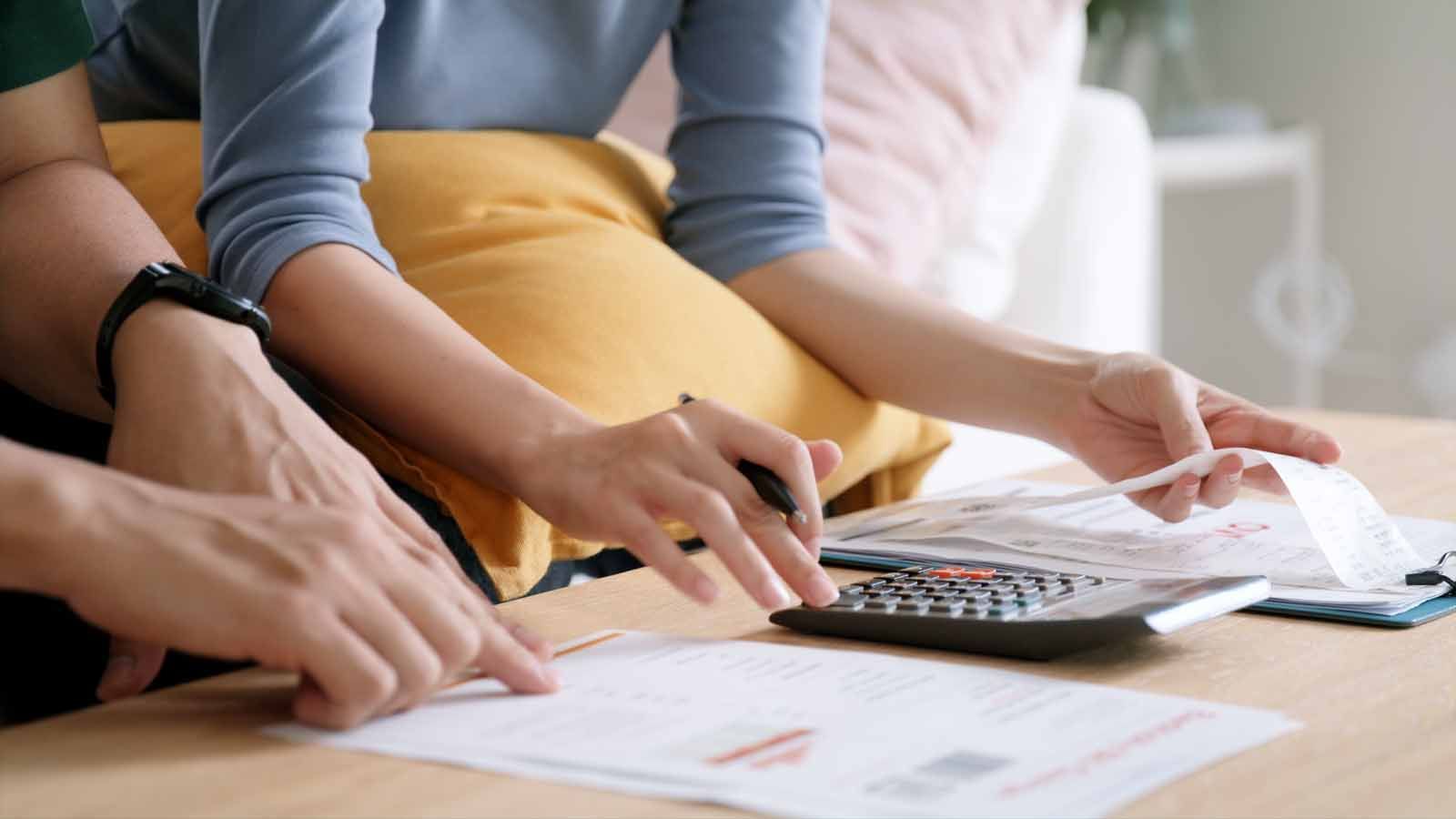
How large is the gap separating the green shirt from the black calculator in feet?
1.60

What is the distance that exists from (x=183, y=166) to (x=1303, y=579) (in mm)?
698

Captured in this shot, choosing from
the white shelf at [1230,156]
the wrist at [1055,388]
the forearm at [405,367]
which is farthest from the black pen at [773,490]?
the white shelf at [1230,156]

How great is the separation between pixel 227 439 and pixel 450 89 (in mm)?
509

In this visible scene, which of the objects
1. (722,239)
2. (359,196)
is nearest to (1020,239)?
(722,239)

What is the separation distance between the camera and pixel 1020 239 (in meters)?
1.95

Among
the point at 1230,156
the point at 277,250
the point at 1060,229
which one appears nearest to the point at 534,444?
the point at 277,250

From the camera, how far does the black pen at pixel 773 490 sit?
25.4 inches

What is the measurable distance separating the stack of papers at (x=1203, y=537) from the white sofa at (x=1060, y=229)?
2.53 feet

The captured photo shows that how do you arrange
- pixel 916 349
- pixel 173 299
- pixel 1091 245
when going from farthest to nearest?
pixel 1091 245
pixel 916 349
pixel 173 299

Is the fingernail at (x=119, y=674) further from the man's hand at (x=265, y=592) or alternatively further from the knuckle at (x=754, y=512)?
the knuckle at (x=754, y=512)

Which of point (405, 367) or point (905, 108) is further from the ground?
point (905, 108)

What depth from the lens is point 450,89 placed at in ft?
3.56

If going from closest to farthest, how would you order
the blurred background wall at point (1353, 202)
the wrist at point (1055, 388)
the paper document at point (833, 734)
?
the paper document at point (833, 734) → the wrist at point (1055, 388) → the blurred background wall at point (1353, 202)

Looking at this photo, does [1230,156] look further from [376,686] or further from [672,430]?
[376,686]
